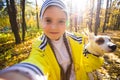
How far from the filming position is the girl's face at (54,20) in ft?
6.39

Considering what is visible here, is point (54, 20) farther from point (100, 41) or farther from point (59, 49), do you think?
point (100, 41)

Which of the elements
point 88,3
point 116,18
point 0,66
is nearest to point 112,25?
point 116,18

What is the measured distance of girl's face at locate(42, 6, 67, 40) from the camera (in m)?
1.95

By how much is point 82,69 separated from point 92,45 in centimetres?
76

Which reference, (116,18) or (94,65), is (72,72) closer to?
(94,65)

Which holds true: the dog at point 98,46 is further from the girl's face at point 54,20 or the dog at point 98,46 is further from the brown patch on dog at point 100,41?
the girl's face at point 54,20

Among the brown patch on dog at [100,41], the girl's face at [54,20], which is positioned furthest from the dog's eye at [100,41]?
the girl's face at [54,20]

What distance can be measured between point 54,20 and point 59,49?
590 mm

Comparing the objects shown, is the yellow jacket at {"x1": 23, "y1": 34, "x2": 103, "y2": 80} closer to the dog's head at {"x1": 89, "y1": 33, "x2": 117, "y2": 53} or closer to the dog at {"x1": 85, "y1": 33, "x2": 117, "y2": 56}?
the dog at {"x1": 85, "y1": 33, "x2": 117, "y2": 56}

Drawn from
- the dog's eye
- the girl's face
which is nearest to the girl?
the girl's face

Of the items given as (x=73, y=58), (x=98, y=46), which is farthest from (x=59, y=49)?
(x=98, y=46)

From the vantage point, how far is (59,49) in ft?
8.06

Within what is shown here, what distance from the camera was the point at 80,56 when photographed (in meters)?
2.50

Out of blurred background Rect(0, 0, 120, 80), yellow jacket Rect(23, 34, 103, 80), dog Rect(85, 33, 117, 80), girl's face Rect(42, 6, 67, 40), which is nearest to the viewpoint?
girl's face Rect(42, 6, 67, 40)
